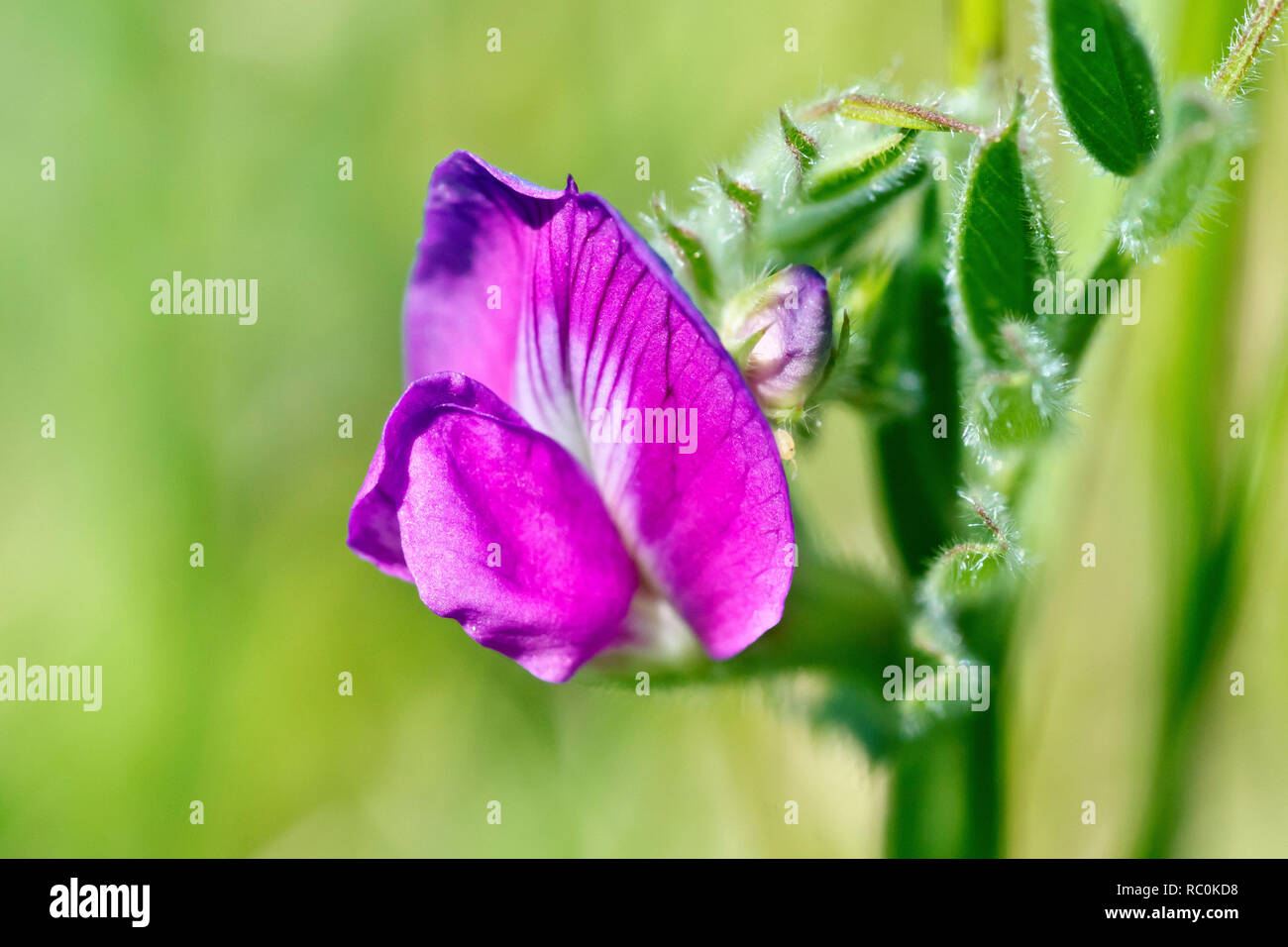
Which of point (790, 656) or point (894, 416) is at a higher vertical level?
point (894, 416)

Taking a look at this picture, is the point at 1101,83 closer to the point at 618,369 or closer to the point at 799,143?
the point at 799,143

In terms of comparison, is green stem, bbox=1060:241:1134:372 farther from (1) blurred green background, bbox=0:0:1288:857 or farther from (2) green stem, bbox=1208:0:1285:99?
(1) blurred green background, bbox=0:0:1288:857

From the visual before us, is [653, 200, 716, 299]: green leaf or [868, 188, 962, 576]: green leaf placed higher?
[653, 200, 716, 299]: green leaf

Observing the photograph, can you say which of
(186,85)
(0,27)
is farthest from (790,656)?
(0,27)

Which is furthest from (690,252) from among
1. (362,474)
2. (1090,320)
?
(362,474)

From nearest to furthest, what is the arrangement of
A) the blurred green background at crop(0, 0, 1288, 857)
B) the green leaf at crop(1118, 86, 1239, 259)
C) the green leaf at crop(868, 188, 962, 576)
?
the green leaf at crop(1118, 86, 1239, 259) → the green leaf at crop(868, 188, 962, 576) → the blurred green background at crop(0, 0, 1288, 857)

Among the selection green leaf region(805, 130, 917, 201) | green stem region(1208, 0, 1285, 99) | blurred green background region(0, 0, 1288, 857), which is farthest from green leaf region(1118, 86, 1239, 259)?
blurred green background region(0, 0, 1288, 857)
